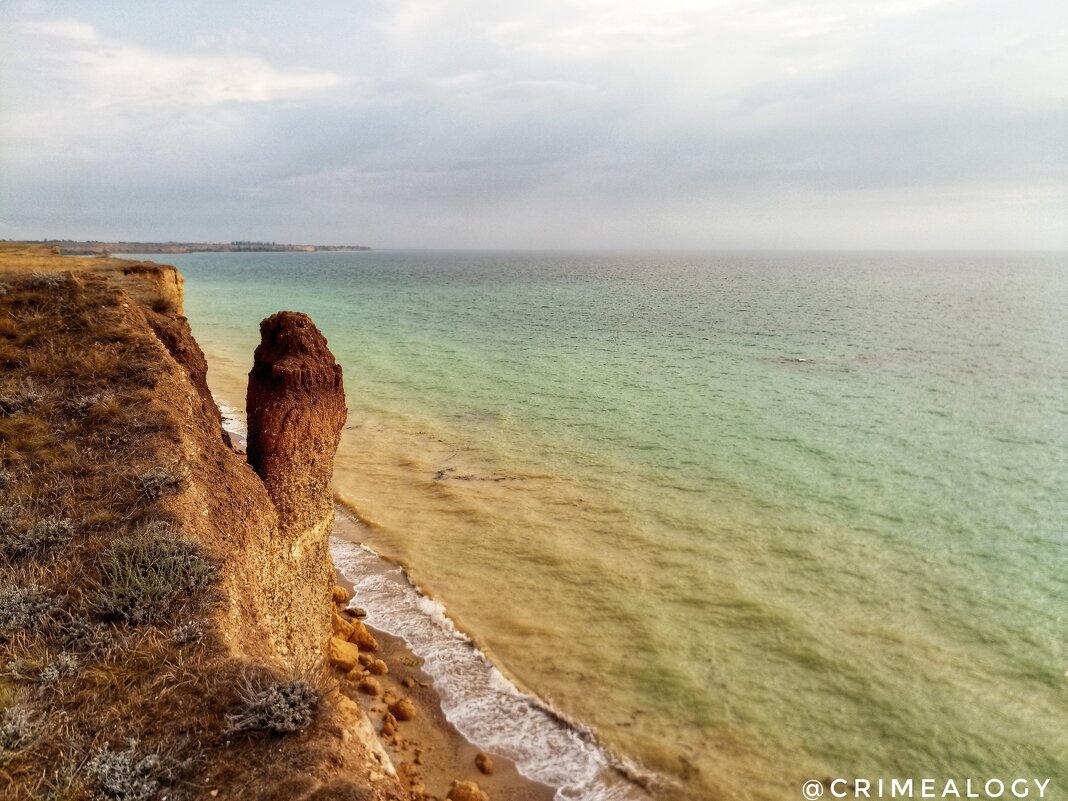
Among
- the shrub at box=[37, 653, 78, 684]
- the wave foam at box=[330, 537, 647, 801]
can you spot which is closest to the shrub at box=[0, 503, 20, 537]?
the shrub at box=[37, 653, 78, 684]

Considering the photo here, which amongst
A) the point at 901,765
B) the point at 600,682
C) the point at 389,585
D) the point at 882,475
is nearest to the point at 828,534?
the point at 882,475

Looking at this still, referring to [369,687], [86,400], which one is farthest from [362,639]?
[86,400]

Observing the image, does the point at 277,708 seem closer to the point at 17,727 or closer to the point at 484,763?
the point at 17,727

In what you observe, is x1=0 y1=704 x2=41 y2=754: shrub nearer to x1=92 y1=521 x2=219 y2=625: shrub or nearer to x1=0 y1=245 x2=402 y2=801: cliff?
x1=0 y1=245 x2=402 y2=801: cliff

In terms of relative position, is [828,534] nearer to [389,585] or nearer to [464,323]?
[389,585]

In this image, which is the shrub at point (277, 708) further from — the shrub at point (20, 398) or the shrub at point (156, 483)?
the shrub at point (20, 398)

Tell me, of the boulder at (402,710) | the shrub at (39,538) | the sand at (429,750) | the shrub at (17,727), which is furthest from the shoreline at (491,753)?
the shrub at (17,727)
